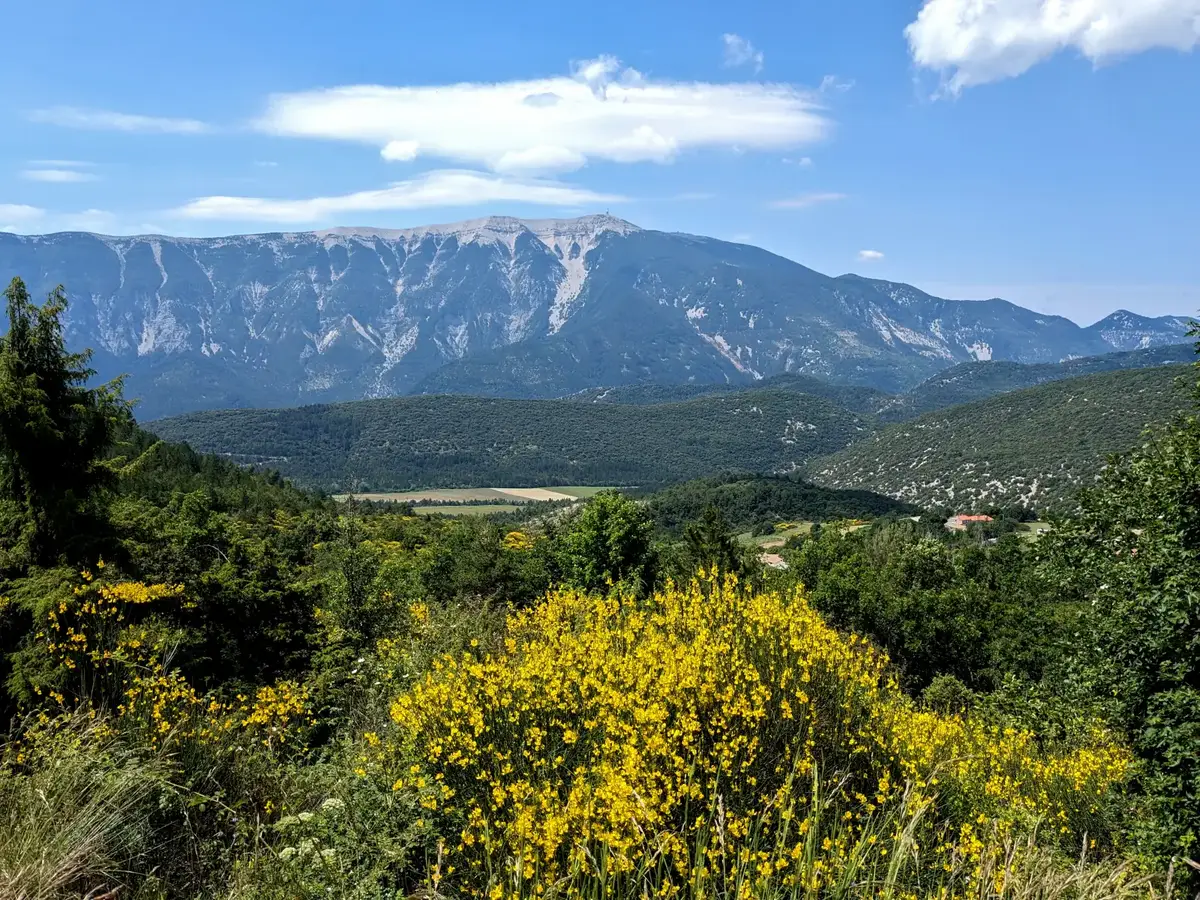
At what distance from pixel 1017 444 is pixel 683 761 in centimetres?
14884

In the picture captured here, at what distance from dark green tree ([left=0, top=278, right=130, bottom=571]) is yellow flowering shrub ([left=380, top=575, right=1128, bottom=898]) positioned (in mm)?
8844

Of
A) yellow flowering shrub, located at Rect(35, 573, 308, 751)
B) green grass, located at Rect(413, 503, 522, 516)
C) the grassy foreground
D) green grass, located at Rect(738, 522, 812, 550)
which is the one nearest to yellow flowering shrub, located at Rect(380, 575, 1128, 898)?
the grassy foreground

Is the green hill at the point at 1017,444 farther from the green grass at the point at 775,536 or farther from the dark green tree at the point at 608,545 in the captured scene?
the dark green tree at the point at 608,545

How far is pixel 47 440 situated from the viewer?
11.8m

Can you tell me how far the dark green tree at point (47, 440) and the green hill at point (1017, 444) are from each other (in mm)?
106242

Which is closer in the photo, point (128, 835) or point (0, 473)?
point (128, 835)

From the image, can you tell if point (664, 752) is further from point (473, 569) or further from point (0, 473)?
point (473, 569)

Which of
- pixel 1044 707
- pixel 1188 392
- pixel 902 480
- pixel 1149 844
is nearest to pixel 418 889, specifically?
pixel 1149 844

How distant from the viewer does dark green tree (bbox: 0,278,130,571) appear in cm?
1142

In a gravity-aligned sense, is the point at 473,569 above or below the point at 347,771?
below

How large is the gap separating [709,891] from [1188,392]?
1298 cm

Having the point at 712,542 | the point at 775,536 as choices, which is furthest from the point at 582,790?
the point at 775,536

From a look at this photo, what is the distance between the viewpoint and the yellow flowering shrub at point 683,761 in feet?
12.9

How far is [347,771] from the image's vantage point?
5.32 metres
